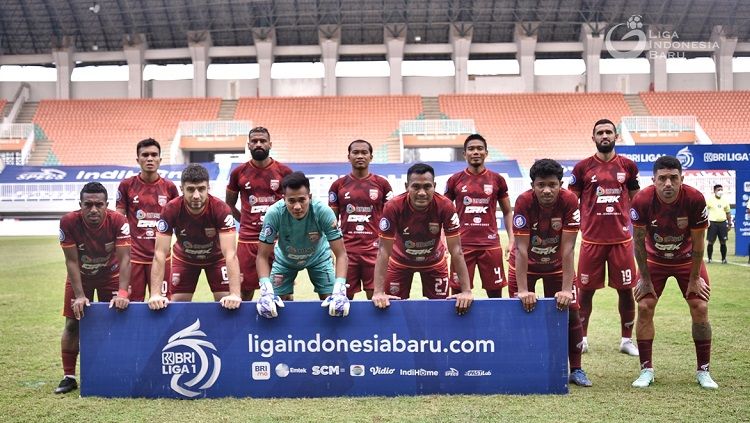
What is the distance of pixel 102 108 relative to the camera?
3997cm

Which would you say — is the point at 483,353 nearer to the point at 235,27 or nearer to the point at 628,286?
the point at 628,286

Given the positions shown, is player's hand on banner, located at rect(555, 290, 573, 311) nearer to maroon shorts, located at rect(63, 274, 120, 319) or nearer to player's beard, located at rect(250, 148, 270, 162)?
player's beard, located at rect(250, 148, 270, 162)

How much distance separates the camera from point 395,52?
3972 centimetres

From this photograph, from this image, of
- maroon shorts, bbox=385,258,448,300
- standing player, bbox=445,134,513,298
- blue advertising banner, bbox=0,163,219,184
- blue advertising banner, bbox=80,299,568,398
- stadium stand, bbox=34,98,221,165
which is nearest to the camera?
blue advertising banner, bbox=80,299,568,398

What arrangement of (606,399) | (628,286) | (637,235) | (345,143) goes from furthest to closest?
(345,143) → (628,286) → (637,235) → (606,399)

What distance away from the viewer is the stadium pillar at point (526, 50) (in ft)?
128

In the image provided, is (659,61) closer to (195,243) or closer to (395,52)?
(395,52)

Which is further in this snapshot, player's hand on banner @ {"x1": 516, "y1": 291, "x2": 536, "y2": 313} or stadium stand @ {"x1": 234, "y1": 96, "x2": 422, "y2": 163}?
stadium stand @ {"x1": 234, "y1": 96, "x2": 422, "y2": 163}

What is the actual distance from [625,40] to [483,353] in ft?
128

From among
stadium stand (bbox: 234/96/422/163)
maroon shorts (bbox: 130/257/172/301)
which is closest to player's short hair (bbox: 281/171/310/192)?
maroon shorts (bbox: 130/257/172/301)

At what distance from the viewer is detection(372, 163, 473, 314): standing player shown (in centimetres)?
559

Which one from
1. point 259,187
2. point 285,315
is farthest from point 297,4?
point 285,315

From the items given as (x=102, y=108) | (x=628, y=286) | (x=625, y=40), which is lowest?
(x=628, y=286)

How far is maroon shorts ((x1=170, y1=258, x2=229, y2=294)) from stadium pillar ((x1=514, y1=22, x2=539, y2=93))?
3560 cm
